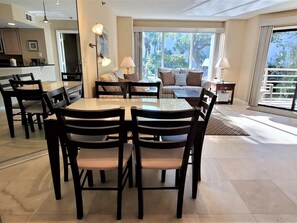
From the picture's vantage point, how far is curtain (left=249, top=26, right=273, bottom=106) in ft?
16.0

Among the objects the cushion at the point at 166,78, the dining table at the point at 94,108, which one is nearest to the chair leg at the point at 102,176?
the dining table at the point at 94,108

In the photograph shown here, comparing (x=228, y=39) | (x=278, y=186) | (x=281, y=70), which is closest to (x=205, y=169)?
(x=278, y=186)

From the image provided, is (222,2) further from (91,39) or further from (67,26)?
(67,26)

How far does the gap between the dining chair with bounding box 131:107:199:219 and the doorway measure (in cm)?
193

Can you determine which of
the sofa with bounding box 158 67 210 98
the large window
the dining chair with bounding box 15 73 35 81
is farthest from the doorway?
the large window

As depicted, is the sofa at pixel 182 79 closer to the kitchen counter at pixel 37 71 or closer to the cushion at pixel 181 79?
the cushion at pixel 181 79

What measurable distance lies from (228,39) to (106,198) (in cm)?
570

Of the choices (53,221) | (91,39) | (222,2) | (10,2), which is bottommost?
(53,221)

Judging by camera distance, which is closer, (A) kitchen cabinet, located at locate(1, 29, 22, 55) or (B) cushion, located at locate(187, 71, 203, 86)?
(A) kitchen cabinet, located at locate(1, 29, 22, 55)

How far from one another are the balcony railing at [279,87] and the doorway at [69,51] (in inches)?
192

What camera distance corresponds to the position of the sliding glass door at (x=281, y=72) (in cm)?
484

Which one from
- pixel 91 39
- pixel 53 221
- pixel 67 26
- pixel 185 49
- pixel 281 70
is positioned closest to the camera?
pixel 53 221

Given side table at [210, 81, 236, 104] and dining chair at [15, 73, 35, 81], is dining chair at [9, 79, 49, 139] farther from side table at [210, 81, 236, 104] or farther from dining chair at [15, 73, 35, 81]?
side table at [210, 81, 236, 104]

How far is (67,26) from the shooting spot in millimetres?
2725
